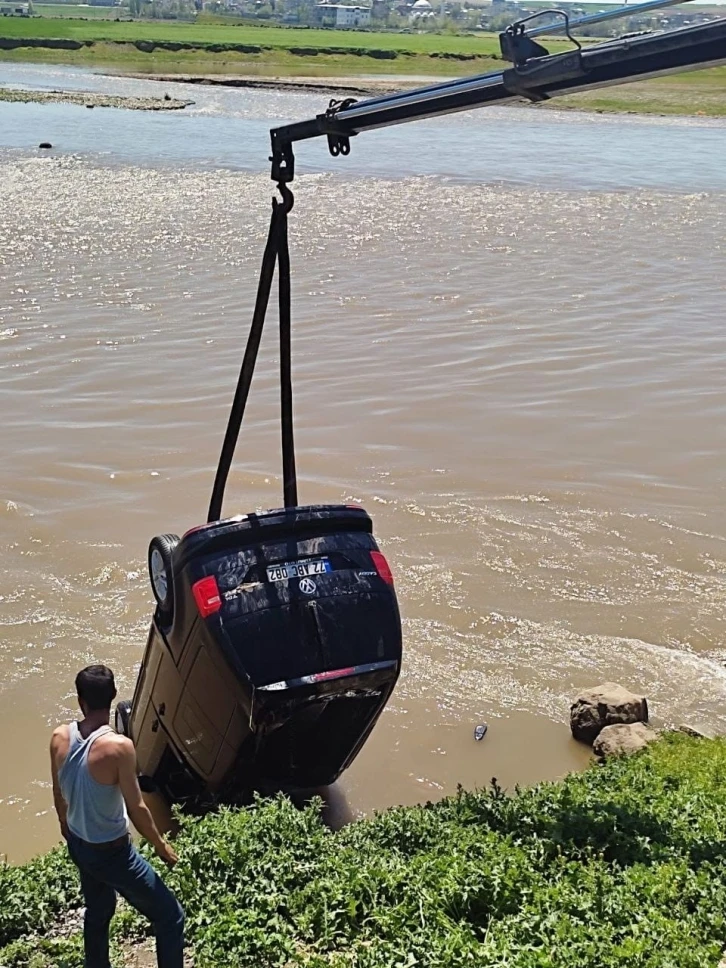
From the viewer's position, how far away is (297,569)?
18.1 feet

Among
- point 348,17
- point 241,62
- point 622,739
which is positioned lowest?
point 622,739

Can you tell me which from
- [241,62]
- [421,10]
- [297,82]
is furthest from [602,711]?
[421,10]

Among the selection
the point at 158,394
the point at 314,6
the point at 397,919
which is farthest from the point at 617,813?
the point at 314,6

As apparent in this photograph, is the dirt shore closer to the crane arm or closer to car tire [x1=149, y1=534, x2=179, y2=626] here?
the crane arm

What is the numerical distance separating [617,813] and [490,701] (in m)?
2.56

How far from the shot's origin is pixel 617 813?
5.62 m

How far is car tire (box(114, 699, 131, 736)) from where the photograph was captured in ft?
22.0

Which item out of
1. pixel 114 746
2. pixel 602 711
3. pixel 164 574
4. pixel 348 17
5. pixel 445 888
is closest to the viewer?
pixel 114 746

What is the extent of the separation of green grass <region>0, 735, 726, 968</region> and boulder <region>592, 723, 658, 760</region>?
1.33m

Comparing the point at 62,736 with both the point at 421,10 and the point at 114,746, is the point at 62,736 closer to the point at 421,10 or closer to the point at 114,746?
the point at 114,746

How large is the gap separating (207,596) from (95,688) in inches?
43.7

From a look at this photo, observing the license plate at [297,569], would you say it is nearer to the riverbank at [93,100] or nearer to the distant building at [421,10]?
the riverbank at [93,100]

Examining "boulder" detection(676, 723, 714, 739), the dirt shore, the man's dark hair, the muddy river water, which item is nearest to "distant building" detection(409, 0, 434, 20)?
the dirt shore

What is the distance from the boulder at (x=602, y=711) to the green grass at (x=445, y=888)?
5.44 ft
